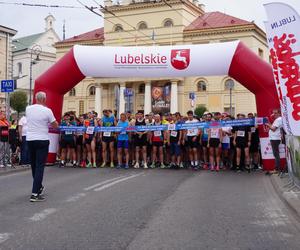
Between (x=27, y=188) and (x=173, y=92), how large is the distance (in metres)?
56.5

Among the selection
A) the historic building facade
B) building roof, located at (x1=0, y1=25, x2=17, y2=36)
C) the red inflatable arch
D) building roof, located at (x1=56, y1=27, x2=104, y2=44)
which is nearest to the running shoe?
the red inflatable arch

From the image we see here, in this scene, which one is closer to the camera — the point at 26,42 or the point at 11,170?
the point at 11,170

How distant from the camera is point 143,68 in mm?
15531

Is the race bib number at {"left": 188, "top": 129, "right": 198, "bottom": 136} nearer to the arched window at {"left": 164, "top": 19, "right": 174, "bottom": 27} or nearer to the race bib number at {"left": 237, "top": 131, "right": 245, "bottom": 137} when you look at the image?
the race bib number at {"left": 237, "top": 131, "right": 245, "bottom": 137}

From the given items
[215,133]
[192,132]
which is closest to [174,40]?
[192,132]

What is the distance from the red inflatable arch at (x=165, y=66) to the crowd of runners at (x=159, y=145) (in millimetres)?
698

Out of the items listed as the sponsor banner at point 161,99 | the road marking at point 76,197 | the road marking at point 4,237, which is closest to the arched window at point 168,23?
the sponsor banner at point 161,99

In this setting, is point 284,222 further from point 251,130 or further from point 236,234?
point 251,130

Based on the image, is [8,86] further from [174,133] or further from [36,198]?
[36,198]

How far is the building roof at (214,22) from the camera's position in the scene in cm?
6512

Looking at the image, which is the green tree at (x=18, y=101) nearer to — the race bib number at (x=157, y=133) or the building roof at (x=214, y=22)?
the building roof at (x=214, y=22)

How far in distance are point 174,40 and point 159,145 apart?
52.5 meters

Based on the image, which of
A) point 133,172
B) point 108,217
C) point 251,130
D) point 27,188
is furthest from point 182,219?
point 251,130

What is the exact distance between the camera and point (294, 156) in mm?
9617
